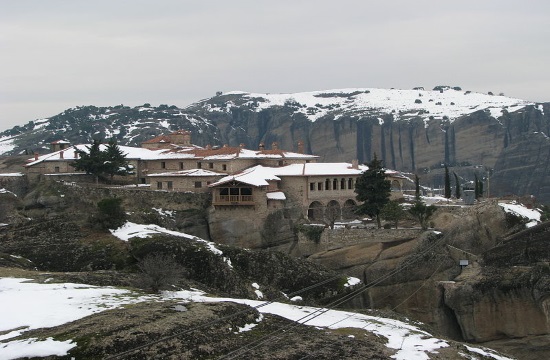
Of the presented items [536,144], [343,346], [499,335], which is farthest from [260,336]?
[536,144]

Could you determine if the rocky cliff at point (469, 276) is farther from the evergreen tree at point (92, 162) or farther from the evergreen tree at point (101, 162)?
the evergreen tree at point (92, 162)

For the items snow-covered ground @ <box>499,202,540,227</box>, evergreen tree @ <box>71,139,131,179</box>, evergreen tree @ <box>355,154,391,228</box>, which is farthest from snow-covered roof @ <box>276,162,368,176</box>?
evergreen tree @ <box>71,139,131,179</box>

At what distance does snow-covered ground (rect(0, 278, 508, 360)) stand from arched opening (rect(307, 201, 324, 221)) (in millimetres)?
29899

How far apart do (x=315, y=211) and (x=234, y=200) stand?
7.67 metres

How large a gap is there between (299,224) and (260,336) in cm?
3463

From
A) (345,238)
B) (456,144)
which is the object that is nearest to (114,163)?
(345,238)

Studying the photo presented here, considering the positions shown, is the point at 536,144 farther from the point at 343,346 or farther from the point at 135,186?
the point at 343,346

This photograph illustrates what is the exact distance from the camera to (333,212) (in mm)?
64438

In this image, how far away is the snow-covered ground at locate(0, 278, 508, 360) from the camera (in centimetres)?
2565

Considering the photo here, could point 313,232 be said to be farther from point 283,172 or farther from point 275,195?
point 283,172

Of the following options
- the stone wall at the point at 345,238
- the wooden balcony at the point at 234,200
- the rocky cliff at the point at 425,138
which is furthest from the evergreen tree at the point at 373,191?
the rocky cliff at the point at 425,138

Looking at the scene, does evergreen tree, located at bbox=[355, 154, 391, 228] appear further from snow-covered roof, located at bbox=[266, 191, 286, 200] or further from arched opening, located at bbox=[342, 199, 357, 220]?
snow-covered roof, located at bbox=[266, 191, 286, 200]

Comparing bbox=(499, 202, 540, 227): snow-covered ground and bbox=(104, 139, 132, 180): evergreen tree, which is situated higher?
bbox=(104, 139, 132, 180): evergreen tree

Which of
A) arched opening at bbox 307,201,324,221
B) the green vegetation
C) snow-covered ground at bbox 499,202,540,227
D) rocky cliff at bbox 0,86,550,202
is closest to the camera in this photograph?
snow-covered ground at bbox 499,202,540,227
